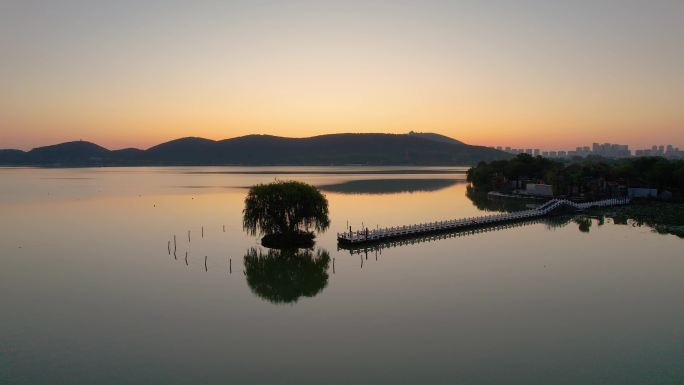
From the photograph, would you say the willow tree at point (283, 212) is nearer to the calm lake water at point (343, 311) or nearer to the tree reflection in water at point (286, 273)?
the tree reflection in water at point (286, 273)

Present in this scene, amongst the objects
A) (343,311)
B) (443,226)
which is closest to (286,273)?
(343,311)

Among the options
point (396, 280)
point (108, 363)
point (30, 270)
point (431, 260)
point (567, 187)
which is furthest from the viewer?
point (567, 187)

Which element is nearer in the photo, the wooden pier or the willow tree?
the willow tree

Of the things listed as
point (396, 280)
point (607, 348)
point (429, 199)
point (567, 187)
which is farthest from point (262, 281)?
point (567, 187)

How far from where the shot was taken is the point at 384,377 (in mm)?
18516

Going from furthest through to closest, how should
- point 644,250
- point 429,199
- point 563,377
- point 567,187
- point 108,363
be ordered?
point 429,199
point 567,187
point 644,250
point 108,363
point 563,377

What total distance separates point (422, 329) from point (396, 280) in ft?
29.7

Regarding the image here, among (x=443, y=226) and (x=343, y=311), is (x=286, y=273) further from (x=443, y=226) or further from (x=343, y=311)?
(x=443, y=226)

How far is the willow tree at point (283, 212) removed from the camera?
1689 inches

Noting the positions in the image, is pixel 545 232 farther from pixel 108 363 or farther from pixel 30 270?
pixel 30 270

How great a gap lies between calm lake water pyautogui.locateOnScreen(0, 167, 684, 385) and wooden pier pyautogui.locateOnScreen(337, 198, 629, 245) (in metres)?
2.22

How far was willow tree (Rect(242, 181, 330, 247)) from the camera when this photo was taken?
42.9 metres

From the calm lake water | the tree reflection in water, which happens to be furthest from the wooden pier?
the tree reflection in water

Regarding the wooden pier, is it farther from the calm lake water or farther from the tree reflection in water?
the tree reflection in water
